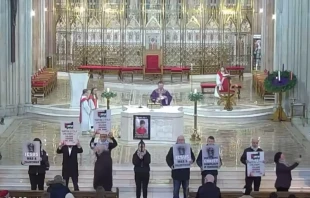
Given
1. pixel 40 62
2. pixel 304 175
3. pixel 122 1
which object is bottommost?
pixel 304 175

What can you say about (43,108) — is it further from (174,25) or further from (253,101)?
(174,25)

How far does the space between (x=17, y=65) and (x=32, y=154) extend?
467 inches

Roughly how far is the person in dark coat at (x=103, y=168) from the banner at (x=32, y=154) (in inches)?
47.3

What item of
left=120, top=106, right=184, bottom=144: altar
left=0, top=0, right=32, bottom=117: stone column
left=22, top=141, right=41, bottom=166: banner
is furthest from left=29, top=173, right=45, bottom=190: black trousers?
left=0, top=0, right=32, bottom=117: stone column

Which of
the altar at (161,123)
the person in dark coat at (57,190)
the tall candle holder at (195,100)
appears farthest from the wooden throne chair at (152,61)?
the person in dark coat at (57,190)

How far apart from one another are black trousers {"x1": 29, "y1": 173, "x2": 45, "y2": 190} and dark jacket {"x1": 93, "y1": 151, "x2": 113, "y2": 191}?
1.19 m

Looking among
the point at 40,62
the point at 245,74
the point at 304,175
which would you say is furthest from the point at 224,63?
the point at 304,175

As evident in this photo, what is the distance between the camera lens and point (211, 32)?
142ft

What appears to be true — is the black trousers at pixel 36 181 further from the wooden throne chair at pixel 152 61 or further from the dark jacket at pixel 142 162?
the wooden throne chair at pixel 152 61

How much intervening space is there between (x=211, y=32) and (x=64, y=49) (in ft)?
25.7

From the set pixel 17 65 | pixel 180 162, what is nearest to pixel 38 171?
pixel 180 162

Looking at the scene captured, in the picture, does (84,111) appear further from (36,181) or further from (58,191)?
(58,191)

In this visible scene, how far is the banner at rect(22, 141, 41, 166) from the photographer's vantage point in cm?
1683

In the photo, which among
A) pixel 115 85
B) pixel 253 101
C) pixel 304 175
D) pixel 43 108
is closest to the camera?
pixel 304 175
